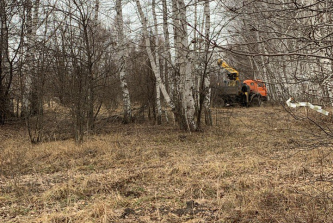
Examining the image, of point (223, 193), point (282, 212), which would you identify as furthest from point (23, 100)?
point (282, 212)

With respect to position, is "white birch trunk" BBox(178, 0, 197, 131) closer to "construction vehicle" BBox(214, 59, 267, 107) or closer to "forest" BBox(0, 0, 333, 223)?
"forest" BBox(0, 0, 333, 223)

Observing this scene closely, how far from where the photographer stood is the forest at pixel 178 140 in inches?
127

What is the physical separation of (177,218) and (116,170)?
2531 mm

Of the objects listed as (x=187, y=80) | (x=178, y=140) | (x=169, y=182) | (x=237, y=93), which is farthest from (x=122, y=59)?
(x=237, y=93)

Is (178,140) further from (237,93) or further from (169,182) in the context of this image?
(237,93)

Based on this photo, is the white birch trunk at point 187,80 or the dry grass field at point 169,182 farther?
the white birch trunk at point 187,80

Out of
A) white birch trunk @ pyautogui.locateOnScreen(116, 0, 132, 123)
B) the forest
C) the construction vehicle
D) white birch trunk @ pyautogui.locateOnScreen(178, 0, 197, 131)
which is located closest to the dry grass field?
the forest

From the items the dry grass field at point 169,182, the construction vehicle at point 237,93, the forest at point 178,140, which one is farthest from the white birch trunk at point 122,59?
the construction vehicle at point 237,93

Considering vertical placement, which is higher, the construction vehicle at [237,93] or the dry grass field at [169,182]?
the construction vehicle at [237,93]

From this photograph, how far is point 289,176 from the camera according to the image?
4.98 metres

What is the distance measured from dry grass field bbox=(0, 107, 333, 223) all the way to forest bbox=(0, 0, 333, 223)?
0.02m

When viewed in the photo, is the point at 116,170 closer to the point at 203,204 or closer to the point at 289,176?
Answer: the point at 203,204

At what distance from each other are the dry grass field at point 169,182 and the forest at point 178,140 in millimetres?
23

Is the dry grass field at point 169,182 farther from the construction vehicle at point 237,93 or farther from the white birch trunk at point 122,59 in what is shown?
the construction vehicle at point 237,93
